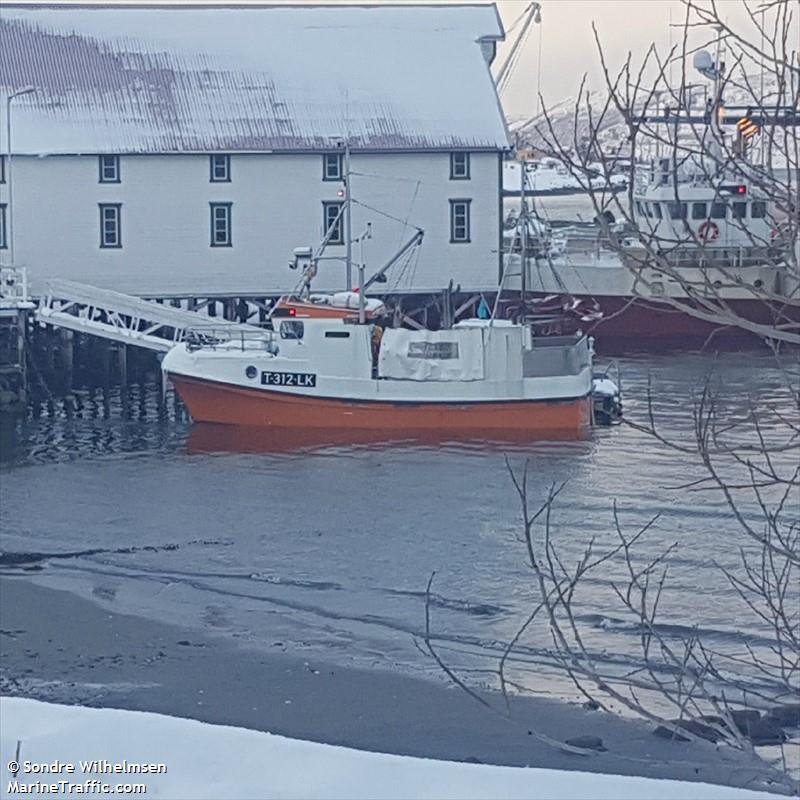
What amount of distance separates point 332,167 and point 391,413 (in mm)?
11343

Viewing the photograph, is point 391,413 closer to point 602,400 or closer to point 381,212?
point 602,400

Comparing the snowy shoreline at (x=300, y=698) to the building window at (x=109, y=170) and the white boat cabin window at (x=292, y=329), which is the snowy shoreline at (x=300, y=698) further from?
the building window at (x=109, y=170)

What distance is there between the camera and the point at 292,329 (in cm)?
2962

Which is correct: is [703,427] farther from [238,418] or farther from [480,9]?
[480,9]

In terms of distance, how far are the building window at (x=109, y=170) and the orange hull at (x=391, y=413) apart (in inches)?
389

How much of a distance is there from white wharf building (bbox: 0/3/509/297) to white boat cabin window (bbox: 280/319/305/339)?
8.65 m

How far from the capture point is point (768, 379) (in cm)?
3422

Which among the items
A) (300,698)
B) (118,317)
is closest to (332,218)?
(118,317)

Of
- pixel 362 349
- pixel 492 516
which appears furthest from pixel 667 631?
pixel 362 349

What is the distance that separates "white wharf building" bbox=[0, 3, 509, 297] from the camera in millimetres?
37750

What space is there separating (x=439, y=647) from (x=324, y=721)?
2.70 meters

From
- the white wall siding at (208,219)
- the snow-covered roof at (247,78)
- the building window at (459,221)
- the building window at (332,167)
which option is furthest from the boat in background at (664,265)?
the building window at (332,167)

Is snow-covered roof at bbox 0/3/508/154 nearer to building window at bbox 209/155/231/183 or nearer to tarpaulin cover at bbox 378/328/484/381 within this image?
building window at bbox 209/155/231/183

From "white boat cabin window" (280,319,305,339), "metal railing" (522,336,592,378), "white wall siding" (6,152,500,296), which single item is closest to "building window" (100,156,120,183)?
"white wall siding" (6,152,500,296)
